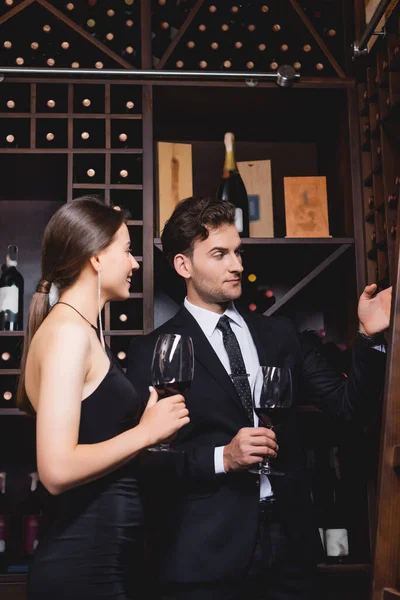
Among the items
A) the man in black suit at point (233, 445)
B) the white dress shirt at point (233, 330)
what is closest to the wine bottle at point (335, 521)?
the man in black suit at point (233, 445)

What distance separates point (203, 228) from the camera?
2.09 meters

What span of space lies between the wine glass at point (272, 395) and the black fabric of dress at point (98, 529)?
0.28 m

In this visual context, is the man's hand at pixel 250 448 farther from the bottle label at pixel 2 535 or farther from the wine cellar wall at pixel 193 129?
the bottle label at pixel 2 535

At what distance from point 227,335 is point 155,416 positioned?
0.69 meters

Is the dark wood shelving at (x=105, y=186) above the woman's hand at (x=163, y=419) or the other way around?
above

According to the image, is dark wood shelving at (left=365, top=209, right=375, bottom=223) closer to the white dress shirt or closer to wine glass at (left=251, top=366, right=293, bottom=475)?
the white dress shirt

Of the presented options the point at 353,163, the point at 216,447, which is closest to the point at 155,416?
the point at 216,447

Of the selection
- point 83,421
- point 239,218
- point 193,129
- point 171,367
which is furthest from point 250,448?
point 193,129

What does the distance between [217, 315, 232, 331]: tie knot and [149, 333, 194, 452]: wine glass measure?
23.5 inches

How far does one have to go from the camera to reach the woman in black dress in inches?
48.3

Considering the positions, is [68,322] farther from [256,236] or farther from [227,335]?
[256,236]

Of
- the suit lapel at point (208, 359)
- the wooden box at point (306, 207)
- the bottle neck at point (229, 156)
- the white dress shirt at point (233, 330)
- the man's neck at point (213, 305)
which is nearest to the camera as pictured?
the suit lapel at point (208, 359)

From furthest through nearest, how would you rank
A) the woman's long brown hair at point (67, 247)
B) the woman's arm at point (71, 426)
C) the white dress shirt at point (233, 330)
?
the white dress shirt at point (233, 330) < the woman's long brown hair at point (67, 247) < the woman's arm at point (71, 426)

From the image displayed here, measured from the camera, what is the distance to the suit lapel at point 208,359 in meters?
1.82
